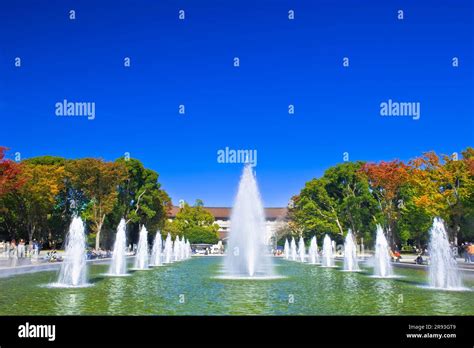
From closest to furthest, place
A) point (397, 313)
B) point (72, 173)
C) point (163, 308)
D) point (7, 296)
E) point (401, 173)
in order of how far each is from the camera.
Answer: point (397, 313) → point (163, 308) → point (7, 296) → point (401, 173) → point (72, 173)

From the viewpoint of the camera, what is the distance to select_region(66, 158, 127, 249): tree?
63406 mm

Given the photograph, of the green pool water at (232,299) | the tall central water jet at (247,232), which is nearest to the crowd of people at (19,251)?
the tall central water jet at (247,232)

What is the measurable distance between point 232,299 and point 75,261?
30.7ft

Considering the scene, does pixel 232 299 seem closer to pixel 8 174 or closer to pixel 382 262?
pixel 382 262

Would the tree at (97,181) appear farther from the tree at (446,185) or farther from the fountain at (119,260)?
the tree at (446,185)

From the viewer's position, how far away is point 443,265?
24.0 meters

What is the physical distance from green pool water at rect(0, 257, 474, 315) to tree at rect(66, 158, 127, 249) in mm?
37814

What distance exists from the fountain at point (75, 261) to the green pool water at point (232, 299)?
1.05 meters

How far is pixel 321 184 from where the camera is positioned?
265ft

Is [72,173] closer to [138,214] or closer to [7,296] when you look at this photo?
[138,214]

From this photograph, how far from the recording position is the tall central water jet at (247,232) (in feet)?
104

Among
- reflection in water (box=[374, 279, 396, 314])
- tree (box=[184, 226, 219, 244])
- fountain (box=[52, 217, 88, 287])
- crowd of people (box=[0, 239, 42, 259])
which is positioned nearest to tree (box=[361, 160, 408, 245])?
reflection in water (box=[374, 279, 396, 314])

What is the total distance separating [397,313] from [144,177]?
64.5 m
